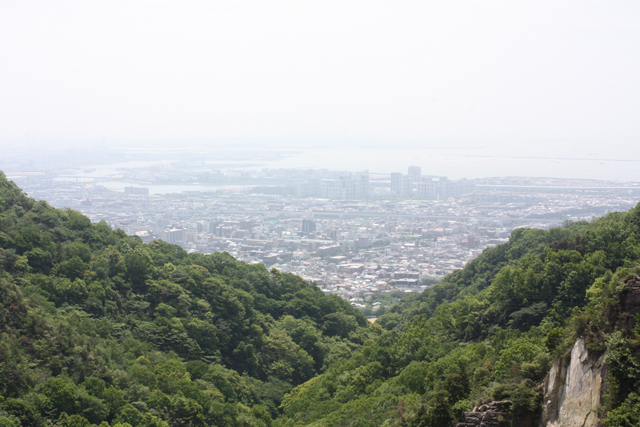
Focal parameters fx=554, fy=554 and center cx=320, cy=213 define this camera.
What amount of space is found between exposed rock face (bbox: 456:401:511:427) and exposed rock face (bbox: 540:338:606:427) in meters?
0.55

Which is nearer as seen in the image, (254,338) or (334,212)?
(254,338)

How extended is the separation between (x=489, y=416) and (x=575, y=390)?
147 cm

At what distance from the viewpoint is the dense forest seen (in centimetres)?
827

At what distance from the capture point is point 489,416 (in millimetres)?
7340

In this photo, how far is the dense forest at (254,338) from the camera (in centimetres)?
827

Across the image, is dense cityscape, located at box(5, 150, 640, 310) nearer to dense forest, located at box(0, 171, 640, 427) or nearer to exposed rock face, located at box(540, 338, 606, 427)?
dense forest, located at box(0, 171, 640, 427)

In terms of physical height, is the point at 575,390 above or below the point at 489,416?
above

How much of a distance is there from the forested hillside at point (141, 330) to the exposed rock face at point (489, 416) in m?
7.00

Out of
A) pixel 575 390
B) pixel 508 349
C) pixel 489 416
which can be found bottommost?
pixel 489 416

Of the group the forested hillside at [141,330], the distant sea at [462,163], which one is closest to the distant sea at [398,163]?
the distant sea at [462,163]

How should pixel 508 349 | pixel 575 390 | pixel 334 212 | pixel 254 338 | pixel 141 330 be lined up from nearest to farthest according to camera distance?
pixel 575 390 < pixel 508 349 < pixel 141 330 < pixel 254 338 < pixel 334 212

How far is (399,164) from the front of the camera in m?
128

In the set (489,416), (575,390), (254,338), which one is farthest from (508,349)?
(254,338)

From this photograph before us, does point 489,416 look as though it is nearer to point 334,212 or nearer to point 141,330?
point 141,330
